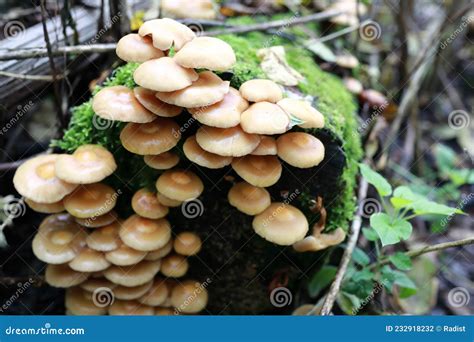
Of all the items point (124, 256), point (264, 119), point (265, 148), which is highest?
point (264, 119)

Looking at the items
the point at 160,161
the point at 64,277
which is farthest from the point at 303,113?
the point at 64,277

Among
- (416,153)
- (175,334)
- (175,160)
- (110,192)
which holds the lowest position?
(416,153)

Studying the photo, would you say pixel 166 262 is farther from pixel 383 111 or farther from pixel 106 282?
pixel 383 111

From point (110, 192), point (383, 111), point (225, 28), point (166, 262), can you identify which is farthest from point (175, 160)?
point (383, 111)

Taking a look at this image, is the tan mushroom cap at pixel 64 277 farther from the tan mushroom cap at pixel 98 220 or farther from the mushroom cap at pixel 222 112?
the mushroom cap at pixel 222 112

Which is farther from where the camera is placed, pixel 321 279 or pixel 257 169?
pixel 321 279

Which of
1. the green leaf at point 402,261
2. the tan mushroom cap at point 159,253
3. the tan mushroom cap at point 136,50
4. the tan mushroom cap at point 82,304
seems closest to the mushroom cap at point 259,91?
the tan mushroom cap at point 136,50

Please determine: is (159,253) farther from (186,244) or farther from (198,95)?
(198,95)
